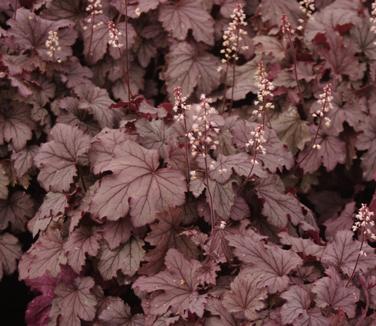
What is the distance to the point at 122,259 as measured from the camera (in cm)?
345

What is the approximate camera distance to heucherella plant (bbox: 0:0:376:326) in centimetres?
316

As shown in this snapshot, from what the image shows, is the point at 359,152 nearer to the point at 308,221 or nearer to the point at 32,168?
the point at 308,221

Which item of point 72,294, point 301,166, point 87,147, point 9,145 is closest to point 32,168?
point 9,145

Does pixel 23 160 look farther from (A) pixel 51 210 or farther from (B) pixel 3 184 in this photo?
(A) pixel 51 210

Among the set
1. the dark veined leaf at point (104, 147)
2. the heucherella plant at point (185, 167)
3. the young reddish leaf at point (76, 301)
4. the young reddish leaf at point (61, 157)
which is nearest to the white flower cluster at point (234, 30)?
the heucherella plant at point (185, 167)

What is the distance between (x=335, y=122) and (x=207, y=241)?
1522mm

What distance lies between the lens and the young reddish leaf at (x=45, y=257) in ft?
11.4

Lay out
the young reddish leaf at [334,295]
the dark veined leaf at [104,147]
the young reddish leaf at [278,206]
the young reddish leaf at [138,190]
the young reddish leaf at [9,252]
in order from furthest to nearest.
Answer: the young reddish leaf at [9,252] → the young reddish leaf at [278,206] → the dark veined leaf at [104,147] → the young reddish leaf at [138,190] → the young reddish leaf at [334,295]

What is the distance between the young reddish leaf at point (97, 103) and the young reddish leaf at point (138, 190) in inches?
33.4

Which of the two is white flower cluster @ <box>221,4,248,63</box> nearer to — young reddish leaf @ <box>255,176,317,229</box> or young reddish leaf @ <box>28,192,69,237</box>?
young reddish leaf @ <box>255,176,317,229</box>

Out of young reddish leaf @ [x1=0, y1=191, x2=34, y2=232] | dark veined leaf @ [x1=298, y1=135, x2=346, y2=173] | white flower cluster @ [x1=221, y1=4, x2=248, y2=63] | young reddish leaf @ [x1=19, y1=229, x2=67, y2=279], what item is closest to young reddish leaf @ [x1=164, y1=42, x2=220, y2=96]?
white flower cluster @ [x1=221, y1=4, x2=248, y2=63]

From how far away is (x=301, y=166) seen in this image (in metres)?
4.35

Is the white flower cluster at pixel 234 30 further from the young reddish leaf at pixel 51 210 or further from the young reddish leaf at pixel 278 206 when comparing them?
the young reddish leaf at pixel 51 210

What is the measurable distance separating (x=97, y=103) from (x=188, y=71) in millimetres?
808
